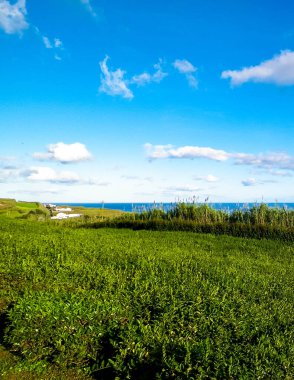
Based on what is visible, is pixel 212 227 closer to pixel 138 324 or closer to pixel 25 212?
pixel 138 324

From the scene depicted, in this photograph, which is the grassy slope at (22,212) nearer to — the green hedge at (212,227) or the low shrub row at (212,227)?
the low shrub row at (212,227)

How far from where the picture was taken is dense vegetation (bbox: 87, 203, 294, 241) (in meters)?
23.6

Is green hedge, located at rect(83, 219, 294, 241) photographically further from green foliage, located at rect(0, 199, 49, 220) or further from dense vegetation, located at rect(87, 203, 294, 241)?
green foliage, located at rect(0, 199, 49, 220)

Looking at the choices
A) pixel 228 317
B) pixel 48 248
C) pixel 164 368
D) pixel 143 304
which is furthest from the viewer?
pixel 48 248

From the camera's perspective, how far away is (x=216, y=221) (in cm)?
2689

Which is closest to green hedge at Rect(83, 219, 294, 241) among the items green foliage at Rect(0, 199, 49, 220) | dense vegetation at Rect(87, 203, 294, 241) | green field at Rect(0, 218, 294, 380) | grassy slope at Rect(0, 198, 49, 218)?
dense vegetation at Rect(87, 203, 294, 241)

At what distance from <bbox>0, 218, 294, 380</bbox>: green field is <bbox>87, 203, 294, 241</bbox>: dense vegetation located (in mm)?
11814

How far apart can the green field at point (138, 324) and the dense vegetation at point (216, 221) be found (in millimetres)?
11814

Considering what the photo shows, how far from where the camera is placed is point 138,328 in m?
7.04

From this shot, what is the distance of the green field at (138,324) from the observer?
18.4 ft

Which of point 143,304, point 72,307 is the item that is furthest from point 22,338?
point 143,304

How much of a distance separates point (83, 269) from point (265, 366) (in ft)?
22.4

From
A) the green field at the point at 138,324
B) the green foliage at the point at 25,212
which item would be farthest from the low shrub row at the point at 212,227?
the green field at the point at 138,324

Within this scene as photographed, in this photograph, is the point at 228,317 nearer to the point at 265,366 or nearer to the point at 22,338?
the point at 265,366
